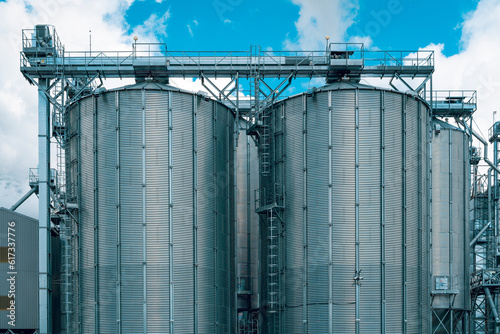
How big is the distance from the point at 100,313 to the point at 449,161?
31.3 m

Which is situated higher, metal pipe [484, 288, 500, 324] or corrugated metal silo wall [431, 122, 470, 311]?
corrugated metal silo wall [431, 122, 470, 311]

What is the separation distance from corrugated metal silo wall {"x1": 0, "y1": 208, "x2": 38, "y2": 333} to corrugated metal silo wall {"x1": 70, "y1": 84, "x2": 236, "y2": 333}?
416 inches

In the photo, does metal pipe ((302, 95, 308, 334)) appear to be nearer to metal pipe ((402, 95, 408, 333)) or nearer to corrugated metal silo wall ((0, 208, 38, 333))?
metal pipe ((402, 95, 408, 333))

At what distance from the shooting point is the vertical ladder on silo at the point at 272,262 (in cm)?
4472

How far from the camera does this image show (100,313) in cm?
4238

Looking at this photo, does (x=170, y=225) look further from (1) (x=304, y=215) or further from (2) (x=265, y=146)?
(2) (x=265, y=146)

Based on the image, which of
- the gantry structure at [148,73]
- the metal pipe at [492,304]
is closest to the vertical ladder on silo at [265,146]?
the gantry structure at [148,73]

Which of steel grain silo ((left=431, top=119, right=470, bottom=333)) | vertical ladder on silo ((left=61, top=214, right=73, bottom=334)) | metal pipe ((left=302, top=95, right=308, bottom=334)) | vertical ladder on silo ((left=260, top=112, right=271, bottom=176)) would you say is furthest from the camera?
steel grain silo ((left=431, top=119, right=470, bottom=333))

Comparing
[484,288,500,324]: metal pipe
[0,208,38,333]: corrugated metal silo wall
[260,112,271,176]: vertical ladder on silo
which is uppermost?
[260,112,271,176]: vertical ladder on silo

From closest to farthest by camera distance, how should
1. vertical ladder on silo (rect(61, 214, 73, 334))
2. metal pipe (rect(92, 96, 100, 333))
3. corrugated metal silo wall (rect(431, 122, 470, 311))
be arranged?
1. metal pipe (rect(92, 96, 100, 333))
2. vertical ladder on silo (rect(61, 214, 73, 334))
3. corrugated metal silo wall (rect(431, 122, 470, 311))

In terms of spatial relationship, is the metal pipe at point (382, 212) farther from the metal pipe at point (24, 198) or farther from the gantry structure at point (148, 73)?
the metal pipe at point (24, 198)

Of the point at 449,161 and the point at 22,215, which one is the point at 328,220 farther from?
the point at 22,215

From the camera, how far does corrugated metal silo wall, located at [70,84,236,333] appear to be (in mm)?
42125

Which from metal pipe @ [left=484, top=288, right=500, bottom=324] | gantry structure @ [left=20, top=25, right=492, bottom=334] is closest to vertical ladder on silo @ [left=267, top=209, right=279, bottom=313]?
gantry structure @ [left=20, top=25, right=492, bottom=334]
